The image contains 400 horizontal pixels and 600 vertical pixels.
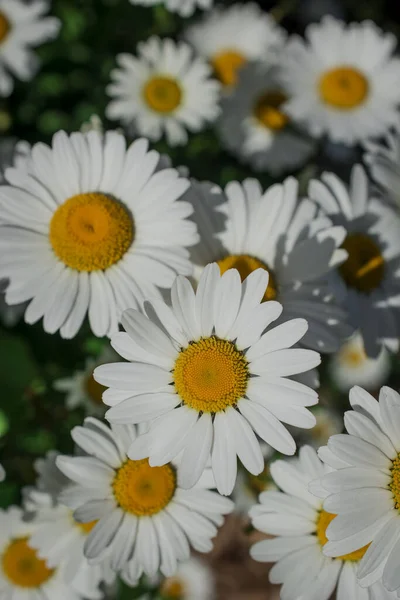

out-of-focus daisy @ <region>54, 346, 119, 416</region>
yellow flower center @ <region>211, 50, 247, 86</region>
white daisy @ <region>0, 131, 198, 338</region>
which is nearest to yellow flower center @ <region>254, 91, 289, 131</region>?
yellow flower center @ <region>211, 50, 247, 86</region>

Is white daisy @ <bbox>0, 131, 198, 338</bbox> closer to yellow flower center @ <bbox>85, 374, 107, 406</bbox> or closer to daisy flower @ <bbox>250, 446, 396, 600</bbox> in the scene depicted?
yellow flower center @ <bbox>85, 374, 107, 406</bbox>

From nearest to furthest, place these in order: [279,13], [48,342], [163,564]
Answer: [163,564] → [48,342] → [279,13]

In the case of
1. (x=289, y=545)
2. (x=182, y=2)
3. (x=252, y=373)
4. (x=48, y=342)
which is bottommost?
(x=48, y=342)

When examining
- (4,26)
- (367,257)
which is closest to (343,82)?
A: (367,257)

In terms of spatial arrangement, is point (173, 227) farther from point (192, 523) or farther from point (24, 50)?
point (24, 50)

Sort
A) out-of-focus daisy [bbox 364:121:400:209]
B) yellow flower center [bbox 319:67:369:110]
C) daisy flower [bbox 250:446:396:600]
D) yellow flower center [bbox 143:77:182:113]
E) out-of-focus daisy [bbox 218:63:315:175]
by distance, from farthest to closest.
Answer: out-of-focus daisy [bbox 218:63:315:175] → yellow flower center [bbox 319:67:369:110] → yellow flower center [bbox 143:77:182:113] → out-of-focus daisy [bbox 364:121:400:209] → daisy flower [bbox 250:446:396:600]

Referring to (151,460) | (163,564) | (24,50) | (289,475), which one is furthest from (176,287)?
(24,50)

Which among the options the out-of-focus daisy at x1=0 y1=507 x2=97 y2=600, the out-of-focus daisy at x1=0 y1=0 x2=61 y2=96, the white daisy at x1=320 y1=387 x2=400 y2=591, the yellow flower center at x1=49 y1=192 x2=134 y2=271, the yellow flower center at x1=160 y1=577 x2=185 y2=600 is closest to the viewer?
the white daisy at x1=320 y1=387 x2=400 y2=591
